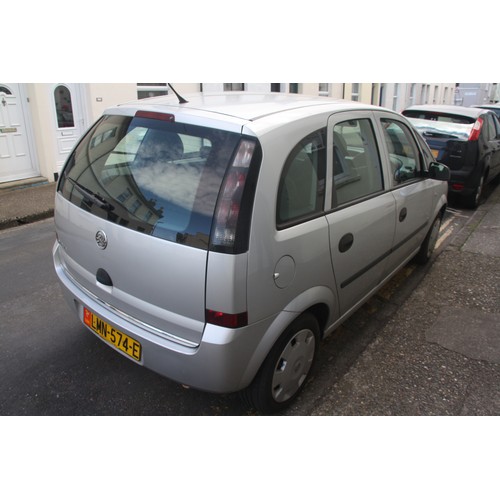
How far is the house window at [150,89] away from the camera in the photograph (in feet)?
30.6

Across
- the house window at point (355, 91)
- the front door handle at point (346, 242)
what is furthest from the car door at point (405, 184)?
the house window at point (355, 91)

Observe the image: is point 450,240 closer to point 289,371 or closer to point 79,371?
point 289,371

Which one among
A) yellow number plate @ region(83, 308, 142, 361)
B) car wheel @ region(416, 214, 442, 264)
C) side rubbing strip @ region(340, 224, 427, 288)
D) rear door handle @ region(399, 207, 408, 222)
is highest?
rear door handle @ region(399, 207, 408, 222)

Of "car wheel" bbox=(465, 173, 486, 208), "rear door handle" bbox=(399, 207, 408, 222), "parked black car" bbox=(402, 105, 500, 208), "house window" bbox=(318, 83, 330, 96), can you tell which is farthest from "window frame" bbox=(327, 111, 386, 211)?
"house window" bbox=(318, 83, 330, 96)

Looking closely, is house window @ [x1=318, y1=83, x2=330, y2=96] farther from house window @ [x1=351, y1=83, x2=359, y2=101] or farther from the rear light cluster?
the rear light cluster

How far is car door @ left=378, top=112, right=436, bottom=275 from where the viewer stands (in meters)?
3.31

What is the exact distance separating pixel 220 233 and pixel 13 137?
754 centimetres

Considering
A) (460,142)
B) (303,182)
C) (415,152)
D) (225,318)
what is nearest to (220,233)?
(225,318)

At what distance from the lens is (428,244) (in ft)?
15.4

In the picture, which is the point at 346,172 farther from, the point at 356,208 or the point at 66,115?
the point at 66,115

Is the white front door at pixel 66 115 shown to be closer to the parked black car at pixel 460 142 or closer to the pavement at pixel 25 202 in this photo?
the pavement at pixel 25 202

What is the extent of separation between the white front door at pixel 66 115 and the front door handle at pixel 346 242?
23.2 ft

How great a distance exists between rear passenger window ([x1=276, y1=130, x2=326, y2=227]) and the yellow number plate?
1.03 m
